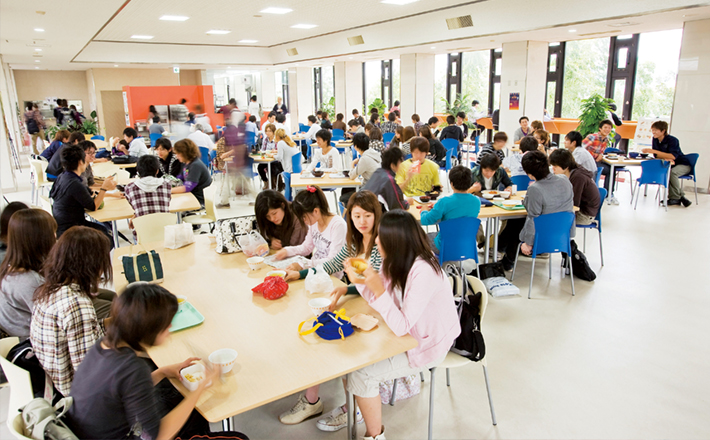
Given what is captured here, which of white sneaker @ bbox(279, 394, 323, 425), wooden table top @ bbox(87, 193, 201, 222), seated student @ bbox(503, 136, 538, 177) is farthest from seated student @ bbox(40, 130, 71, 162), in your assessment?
white sneaker @ bbox(279, 394, 323, 425)

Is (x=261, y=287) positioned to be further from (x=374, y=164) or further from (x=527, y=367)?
(x=374, y=164)

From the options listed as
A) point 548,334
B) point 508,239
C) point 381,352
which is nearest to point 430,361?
point 381,352

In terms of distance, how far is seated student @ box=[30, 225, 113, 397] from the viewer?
6.74 feet

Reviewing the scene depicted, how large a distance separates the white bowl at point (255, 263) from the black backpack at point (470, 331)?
127 centimetres

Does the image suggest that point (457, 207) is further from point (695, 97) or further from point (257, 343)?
point (695, 97)

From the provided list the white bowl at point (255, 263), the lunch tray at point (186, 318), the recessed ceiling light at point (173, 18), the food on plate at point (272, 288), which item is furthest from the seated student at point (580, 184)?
the recessed ceiling light at point (173, 18)

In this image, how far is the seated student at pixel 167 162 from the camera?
597 cm

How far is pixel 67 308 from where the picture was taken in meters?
2.05

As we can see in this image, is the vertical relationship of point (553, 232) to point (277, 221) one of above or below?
below

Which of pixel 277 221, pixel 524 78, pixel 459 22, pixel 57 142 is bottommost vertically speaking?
pixel 277 221

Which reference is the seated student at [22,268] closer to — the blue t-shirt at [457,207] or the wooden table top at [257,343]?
the wooden table top at [257,343]

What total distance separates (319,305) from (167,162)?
4.39 meters

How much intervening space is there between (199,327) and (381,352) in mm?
900

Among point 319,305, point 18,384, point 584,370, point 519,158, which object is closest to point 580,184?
point 519,158
